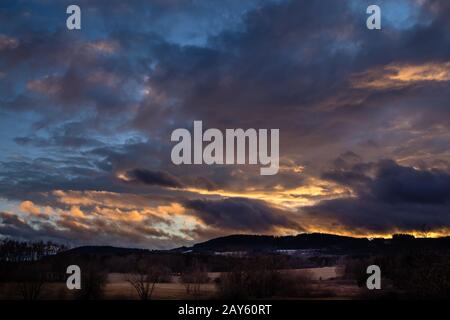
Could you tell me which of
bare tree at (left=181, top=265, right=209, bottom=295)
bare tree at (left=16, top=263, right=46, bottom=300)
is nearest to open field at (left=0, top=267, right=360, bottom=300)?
bare tree at (left=181, top=265, right=209, bottom=295)

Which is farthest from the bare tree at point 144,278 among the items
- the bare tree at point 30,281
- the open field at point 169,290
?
the bare tree at point 30,281

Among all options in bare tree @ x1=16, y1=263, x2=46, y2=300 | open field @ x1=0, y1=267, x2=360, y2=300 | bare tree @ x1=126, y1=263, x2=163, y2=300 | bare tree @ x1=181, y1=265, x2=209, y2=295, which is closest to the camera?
bare tree @ x1=16, y1=263, x2=46, y2=300

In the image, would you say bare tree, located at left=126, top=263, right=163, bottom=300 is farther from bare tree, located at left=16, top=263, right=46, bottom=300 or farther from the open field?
bare tree, located at left=16, top=263, right=46, bottom=300

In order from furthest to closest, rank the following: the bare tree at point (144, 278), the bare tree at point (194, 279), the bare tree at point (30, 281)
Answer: the bare tree at point (194, 279) < the bare tree at point (144, 278) < the bare tree at point (30, 281)

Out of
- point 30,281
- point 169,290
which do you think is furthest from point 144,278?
point 30,281

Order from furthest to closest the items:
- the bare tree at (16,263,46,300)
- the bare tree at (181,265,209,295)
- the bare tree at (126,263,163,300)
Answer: the bare tree at (181,265,209,295) < the bare tree at (126,263,163,300) < the bare tree at (16,263,46,300)

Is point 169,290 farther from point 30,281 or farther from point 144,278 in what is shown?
point 30,281

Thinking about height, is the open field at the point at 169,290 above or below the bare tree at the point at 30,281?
below

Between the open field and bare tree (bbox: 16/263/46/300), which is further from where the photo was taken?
the open field

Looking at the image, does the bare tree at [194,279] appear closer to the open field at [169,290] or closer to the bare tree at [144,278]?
the open field at [169,290]

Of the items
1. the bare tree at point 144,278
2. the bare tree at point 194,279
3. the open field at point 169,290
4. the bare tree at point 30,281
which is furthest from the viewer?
the bare tree at point 194,279
